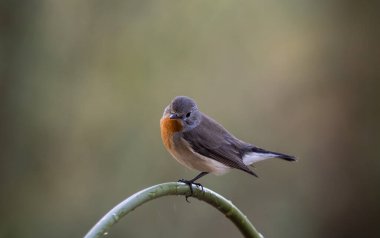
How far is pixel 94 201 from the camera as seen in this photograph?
8164 mm

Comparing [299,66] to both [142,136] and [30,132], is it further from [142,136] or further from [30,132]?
[30,132]

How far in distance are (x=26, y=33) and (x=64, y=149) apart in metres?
1.47

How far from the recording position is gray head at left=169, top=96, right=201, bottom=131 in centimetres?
476

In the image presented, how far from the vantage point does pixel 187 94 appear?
8.62 meters

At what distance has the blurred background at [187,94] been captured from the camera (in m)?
7.93

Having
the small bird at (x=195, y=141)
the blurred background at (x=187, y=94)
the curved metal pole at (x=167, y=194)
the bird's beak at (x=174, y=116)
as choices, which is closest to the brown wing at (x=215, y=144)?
the small bird at (x=195, y=141)

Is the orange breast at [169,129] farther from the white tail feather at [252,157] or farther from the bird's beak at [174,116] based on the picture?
the white tail feather at [252,157]

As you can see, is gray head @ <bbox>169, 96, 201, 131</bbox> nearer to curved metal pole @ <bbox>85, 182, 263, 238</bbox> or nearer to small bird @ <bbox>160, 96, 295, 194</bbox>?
small bird @ <bbox>160, 96, 295, 194</bbox>

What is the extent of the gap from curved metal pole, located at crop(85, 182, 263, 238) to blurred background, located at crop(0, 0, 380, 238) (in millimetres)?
5016

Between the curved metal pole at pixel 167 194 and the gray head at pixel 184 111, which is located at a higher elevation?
the gray head at pixel 184 111

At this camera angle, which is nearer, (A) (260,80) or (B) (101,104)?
(B) (101,104)

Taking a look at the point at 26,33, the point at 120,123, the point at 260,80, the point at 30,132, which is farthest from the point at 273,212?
the point at 26,33

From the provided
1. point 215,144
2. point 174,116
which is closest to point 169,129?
point 174,116

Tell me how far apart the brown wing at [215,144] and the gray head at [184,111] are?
64 mm
